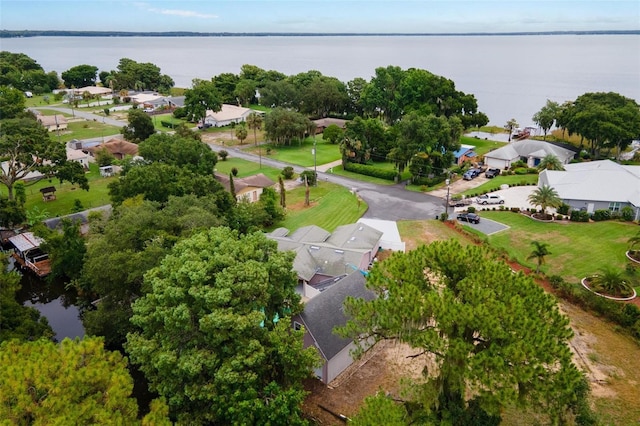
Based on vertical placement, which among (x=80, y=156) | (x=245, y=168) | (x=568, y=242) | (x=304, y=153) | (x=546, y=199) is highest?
(x=546, y=199)

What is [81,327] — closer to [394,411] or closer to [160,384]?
[160,384]

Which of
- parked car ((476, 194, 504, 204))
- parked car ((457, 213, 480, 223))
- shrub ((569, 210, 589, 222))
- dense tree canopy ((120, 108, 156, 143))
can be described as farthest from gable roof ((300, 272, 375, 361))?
dense tree canopy ((120, 108, 156, 143))

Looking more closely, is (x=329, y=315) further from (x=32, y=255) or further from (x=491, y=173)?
(x=491, y=173)

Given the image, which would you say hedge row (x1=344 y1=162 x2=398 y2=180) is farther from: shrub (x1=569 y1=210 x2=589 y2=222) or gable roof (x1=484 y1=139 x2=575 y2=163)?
shrub (x1=569 y1=210 x2=589 y2=222)

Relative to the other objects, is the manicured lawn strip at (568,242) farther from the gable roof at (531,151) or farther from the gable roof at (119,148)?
the gable roof at (119,148)

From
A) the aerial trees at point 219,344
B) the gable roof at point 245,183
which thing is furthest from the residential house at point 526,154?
the aerial trees at point 219,344

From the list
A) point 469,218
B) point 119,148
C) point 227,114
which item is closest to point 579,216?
point 469,218
